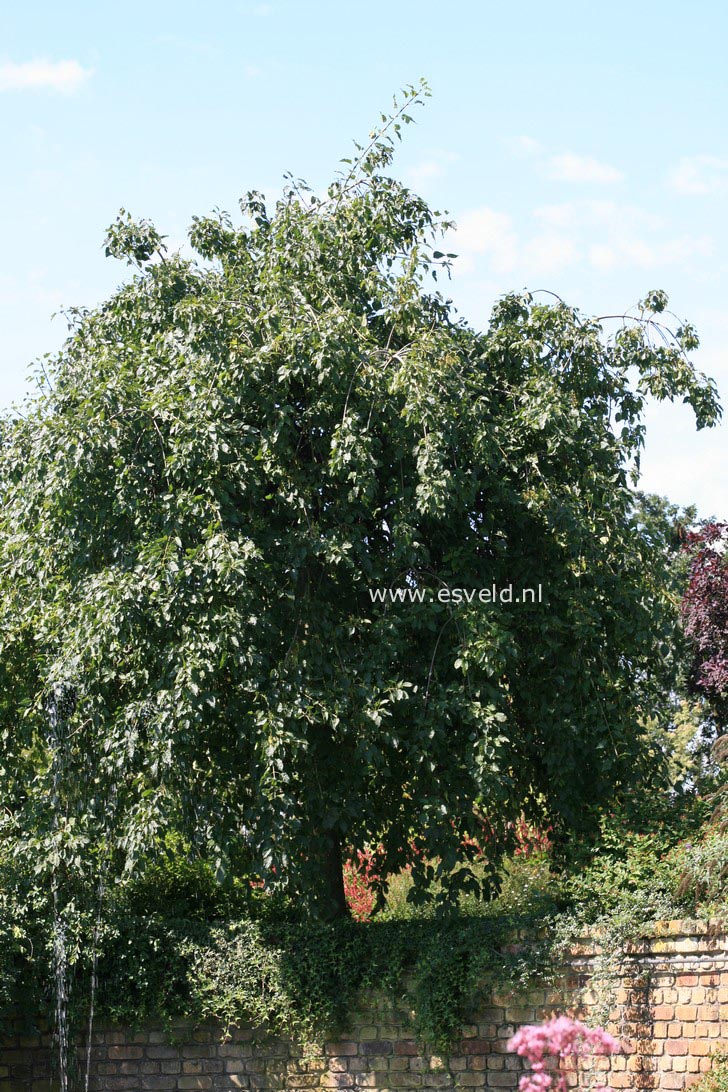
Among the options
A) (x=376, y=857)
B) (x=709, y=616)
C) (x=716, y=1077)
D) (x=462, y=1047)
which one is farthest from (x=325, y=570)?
(x=709, y=616)

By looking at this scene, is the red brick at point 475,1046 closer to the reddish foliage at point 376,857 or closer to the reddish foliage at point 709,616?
the reddish foliage at point 376,857

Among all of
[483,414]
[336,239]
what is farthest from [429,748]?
[336,239]

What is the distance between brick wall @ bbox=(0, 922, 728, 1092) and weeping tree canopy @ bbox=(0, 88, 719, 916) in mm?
1356

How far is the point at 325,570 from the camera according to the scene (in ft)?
37.3

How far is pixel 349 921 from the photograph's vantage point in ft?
37.8

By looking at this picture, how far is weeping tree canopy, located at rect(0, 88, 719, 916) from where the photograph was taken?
1034 centimetres

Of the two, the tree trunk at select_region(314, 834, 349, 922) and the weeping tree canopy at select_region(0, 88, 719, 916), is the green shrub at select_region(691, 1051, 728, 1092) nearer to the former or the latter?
the weeping tree canopy at select_region(0, 88, 719, 916)

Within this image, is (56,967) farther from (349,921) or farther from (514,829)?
(514,829)

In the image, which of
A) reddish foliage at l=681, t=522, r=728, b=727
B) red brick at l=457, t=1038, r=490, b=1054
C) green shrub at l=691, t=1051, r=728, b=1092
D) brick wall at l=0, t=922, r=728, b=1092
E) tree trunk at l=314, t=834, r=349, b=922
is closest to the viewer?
green shrub at l=691, t=1051, r=728, b=1092

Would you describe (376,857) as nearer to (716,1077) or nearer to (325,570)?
(325,570)

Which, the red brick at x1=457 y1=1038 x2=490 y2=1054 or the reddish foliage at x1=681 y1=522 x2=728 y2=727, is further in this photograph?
the reddish foliage at x1=681 y1=522 x2=728 y2=727

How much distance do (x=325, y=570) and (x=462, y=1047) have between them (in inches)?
177

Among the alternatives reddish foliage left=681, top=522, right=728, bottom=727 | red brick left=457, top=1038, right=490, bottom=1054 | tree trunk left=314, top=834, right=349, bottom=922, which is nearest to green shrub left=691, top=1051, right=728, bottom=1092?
red brick left=457, top=1038, right=490, bottom=1054

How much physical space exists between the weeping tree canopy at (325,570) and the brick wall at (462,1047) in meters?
1.36
